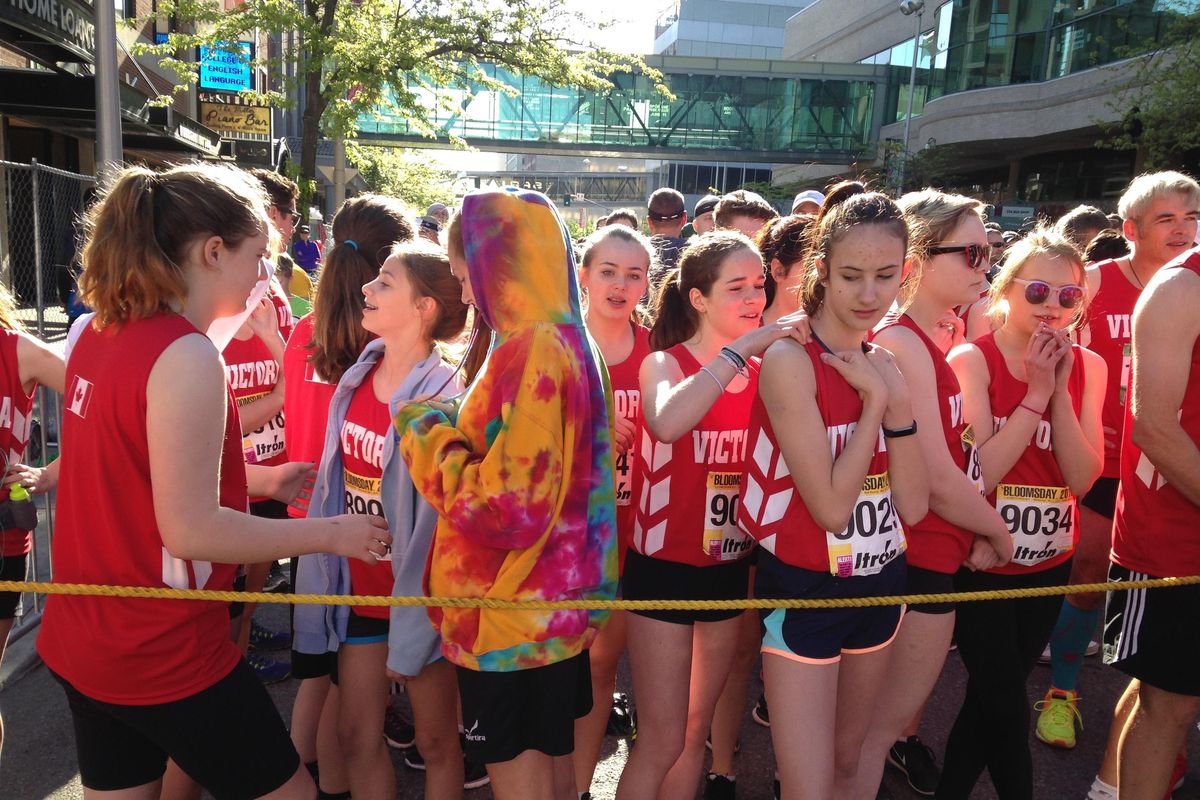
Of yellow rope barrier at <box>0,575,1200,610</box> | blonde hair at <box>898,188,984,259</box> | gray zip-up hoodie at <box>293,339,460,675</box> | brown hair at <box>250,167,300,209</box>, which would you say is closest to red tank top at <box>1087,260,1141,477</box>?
yellow rope barrier at <box>0,575,1200,610</box>

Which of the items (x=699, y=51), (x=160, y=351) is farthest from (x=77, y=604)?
(x=699, y=51)

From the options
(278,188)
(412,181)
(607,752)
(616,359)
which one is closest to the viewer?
(616,359)

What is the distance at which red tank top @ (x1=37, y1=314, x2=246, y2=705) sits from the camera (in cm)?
183

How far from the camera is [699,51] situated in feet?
280

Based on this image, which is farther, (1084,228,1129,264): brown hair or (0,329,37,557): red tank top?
(1084,228,1129,264): brown hair

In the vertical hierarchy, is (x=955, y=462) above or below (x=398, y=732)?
above

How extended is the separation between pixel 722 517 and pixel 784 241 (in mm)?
1243

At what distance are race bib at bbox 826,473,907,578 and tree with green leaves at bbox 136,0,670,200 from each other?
40.7 ft

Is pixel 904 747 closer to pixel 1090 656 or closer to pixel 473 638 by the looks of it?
pixel 1090 656

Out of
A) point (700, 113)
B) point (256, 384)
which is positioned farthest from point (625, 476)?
point (700, 113)

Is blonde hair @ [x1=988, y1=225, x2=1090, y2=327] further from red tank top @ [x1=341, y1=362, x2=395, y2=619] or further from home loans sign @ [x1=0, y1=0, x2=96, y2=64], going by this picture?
home loans sign @ [x1=0, y1=0, x2=96, y2=64]

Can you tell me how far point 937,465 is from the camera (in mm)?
2516

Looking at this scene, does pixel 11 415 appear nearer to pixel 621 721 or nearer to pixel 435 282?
pixel 435 282

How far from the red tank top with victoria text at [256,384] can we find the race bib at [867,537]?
2.45 m
